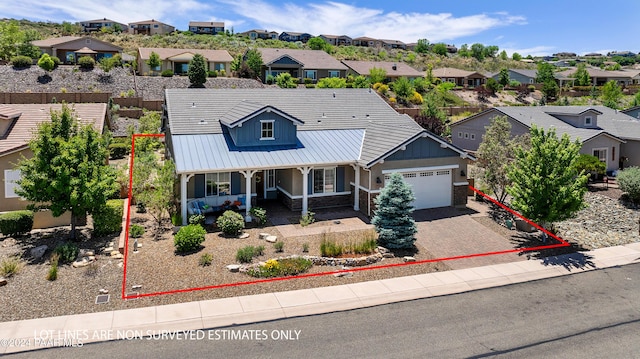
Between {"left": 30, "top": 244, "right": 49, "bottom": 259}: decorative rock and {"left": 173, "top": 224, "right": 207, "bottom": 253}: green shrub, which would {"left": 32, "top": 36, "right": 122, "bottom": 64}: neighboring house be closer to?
{"left": 30, "top": 244, "right": 49, "bottom": 259}: decorative rock

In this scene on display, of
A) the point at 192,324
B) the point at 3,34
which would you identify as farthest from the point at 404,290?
the point at 3,34

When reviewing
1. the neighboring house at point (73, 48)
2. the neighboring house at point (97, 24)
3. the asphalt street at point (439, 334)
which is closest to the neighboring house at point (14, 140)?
the asphalt street at point (439, 334)

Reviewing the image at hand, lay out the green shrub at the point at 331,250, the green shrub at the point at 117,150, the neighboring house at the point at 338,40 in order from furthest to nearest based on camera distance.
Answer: the neighboring house at the point at 338,40, the green shrub at the point at 117,150, the green shrub at the point at 331,250

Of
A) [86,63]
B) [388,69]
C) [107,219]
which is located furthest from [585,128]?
[86,63]

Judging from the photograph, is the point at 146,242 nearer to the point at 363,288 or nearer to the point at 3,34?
the point at 363,288

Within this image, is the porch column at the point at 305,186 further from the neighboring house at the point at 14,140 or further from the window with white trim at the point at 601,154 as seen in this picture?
the window with white trim at the point at 601,154

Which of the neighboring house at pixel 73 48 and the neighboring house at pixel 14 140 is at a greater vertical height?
the neighboring house at pixel 73 48

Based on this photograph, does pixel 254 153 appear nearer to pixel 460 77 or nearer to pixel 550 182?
pixel 550 182
